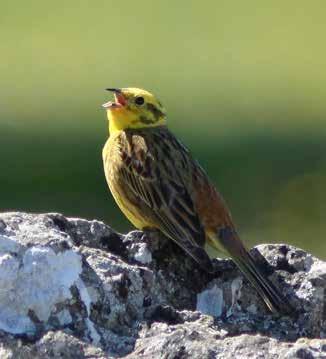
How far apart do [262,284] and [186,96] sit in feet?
58.6

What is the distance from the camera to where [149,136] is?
8859 mm

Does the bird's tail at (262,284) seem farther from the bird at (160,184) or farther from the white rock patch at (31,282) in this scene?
the white rock patch at (31,282)

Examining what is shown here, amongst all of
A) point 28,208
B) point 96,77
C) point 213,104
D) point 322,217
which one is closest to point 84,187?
point 28,208

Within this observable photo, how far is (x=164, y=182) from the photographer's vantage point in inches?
331

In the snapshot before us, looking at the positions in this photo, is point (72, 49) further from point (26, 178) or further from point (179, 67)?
point (26, 178)

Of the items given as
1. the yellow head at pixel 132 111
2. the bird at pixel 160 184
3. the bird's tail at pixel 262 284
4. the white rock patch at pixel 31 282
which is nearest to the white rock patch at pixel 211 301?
the bird's tail at pixel 262 284

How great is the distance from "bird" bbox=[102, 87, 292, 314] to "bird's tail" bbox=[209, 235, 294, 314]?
1.76 feet

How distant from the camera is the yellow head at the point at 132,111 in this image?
9094mm

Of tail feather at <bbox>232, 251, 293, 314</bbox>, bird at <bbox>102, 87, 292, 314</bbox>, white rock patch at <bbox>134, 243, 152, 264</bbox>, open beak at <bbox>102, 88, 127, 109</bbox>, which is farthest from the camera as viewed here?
open beak at <bbox>102, 88, 127, 109</bbox>

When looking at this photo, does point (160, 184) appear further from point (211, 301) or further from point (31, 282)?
point (31, 282)

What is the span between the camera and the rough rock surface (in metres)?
5.53

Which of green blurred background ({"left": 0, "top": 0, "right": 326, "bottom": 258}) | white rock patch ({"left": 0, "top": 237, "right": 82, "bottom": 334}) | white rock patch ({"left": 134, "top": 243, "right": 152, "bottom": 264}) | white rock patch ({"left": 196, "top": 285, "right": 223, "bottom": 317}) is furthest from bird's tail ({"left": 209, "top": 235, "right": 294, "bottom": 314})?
green blurred background ({"left": 0, "top": 0, "right": 326, "bottom": 258})

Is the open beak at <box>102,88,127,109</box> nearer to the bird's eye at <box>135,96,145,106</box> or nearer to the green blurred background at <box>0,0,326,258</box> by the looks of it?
the bird's eye at <box>135,96,145,106</box>

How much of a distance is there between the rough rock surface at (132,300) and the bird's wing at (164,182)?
1177 mm
